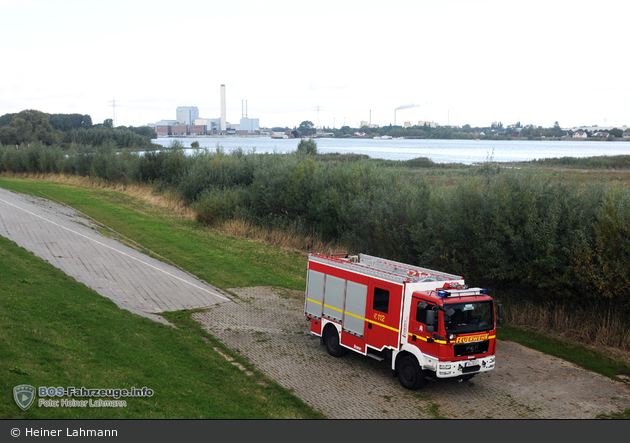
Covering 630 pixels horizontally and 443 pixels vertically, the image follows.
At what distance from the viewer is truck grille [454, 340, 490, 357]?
973 cm

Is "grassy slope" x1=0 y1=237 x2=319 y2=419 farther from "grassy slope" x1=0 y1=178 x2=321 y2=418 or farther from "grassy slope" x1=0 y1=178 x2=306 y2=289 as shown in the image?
"grassy slope" x1=0 y1=178 x2=306 y2=289

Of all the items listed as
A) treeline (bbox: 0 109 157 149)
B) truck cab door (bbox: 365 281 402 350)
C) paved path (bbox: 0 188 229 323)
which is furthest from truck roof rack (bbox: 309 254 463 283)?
treeline (bbox: 0 109 157 149)

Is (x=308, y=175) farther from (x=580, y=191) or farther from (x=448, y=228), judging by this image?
(x=580, y=191)

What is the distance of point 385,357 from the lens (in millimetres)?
10875

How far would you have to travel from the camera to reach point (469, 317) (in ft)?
32.5

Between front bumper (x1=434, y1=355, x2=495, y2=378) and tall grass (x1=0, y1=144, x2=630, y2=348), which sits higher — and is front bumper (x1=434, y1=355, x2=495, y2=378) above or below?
below

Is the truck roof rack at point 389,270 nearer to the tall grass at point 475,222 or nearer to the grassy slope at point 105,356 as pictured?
the grassy slope at point 105,356

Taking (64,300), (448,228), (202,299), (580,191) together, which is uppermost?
(580,191)

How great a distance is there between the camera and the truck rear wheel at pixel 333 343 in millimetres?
11906

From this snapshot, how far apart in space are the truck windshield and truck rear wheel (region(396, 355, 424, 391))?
3.48 ft

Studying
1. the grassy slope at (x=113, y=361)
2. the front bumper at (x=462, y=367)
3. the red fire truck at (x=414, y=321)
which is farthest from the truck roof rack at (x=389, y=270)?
the grassy slope at (x=113, y=361)

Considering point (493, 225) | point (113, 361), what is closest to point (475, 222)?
point (493, 225)

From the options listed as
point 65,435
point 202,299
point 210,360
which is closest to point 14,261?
point 202,299

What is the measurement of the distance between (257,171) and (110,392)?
85.4 feet
